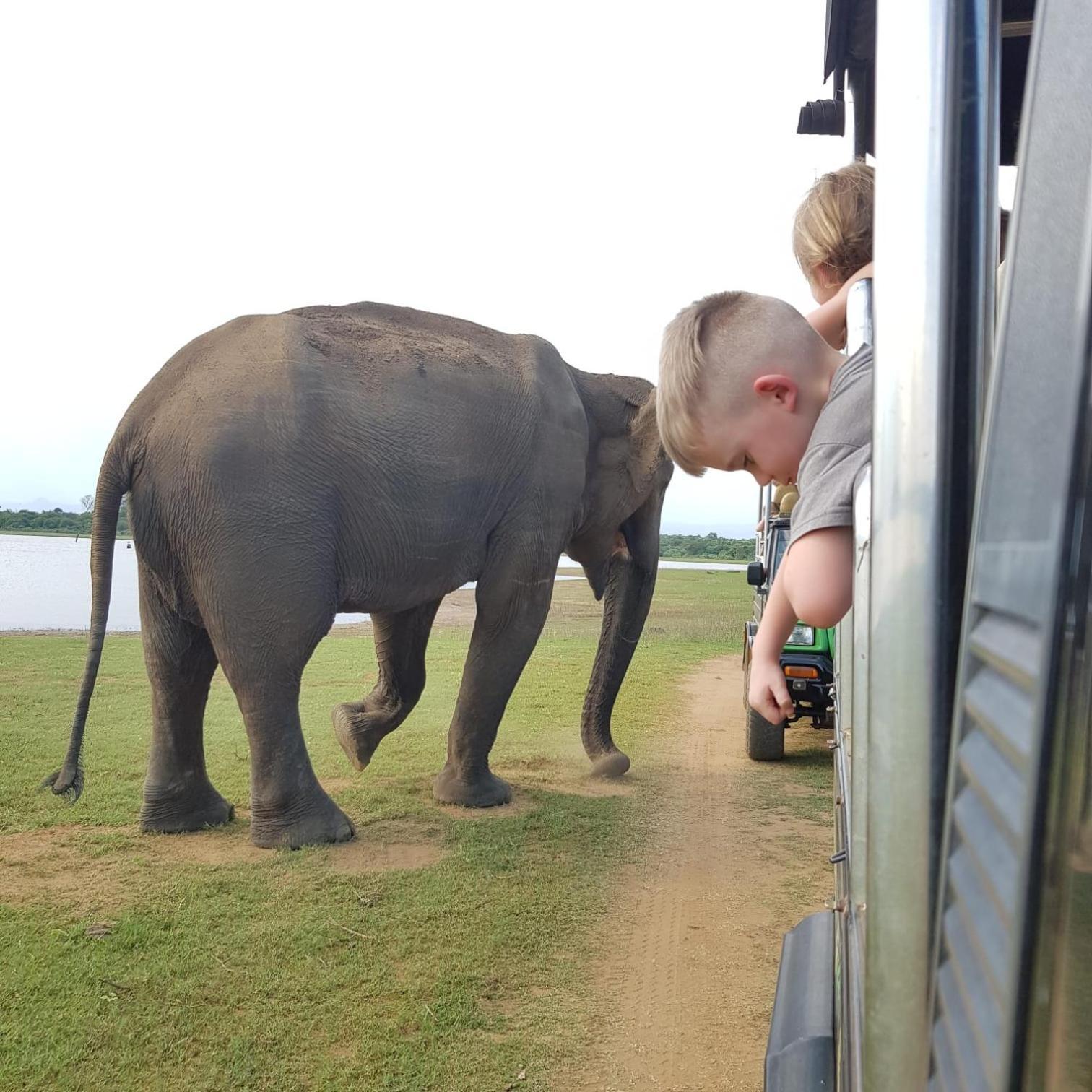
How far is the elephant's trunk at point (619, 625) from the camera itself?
6.72 m

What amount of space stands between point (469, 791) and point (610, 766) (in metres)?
1.16

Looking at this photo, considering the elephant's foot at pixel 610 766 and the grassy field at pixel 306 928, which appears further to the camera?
the elephant's foot at pixel 610 766

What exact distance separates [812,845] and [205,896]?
2.68 metres

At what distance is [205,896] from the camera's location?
4164mm

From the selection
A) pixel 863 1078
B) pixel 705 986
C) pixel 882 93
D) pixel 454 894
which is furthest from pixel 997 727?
pixel 454 894

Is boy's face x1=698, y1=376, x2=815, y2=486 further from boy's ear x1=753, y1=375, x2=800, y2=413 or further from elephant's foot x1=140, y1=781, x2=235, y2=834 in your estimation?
elephant's foot x1=140, y1=781, x2=235, y2=834

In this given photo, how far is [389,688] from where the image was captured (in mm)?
6387

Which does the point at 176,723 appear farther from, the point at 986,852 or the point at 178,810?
the point at 986,852

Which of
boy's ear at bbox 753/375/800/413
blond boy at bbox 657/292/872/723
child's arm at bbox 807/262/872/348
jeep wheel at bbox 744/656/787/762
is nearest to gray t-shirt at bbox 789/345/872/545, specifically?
blond boy at bbox 657/292/872/723

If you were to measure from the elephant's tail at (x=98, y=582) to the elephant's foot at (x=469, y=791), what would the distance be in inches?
67.4

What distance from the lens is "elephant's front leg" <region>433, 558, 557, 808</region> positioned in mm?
5762

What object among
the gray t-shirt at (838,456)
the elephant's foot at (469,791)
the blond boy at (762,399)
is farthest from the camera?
the elephant's foot at (469,791)

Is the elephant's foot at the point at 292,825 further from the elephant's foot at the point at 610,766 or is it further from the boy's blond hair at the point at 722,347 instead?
the boy's blond hair at the point at 722,347

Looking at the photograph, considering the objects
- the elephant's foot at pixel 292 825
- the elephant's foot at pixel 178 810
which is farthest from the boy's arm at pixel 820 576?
the elephant's foot at pixel 178 810
